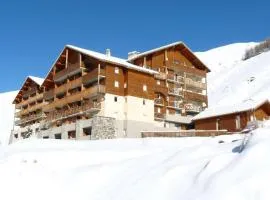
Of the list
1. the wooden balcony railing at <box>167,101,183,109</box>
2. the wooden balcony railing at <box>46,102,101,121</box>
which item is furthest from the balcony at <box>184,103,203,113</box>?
the wooden balcony railing at <box>46,102,101,121</box>

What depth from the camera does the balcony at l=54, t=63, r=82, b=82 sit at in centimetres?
5416

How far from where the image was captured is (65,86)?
186 ft

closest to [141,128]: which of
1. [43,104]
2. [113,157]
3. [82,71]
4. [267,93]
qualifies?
[82,71]

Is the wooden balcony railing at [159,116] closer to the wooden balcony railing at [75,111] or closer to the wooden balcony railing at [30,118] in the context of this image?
the wooden balcony railing at [75,111]

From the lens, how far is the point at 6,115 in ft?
429

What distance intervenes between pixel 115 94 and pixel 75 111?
5.90m

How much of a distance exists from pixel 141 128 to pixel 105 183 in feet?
105

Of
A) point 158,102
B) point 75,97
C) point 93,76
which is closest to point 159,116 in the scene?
point 158,102

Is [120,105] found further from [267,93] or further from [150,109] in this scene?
[267,93]

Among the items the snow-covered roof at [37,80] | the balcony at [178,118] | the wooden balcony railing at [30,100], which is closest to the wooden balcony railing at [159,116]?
the balcony at [178,118]

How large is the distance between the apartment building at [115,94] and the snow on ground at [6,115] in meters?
45.4

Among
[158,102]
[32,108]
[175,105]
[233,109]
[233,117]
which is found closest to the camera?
[233,117]

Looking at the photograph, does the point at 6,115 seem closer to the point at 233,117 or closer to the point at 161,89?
the point at 161,89

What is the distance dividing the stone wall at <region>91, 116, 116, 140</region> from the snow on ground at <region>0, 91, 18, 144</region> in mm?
58491
